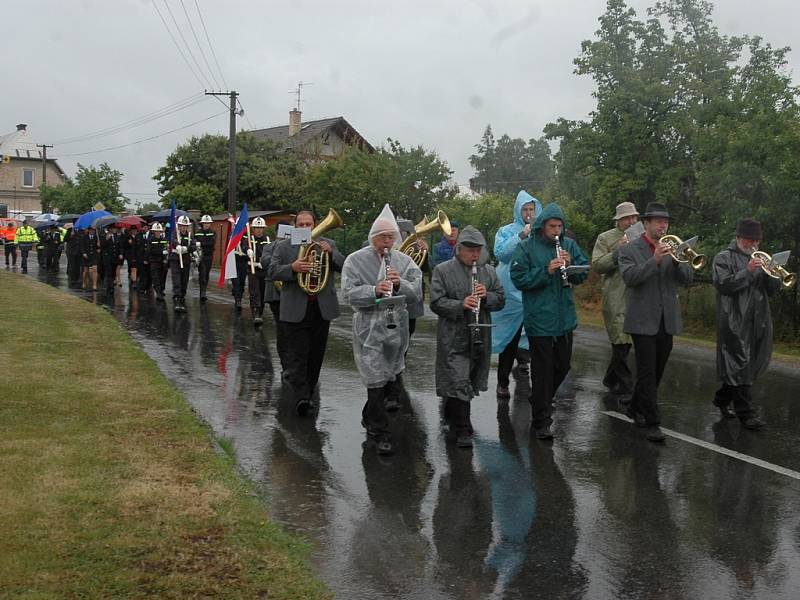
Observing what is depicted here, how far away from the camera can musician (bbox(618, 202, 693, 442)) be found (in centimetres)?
766

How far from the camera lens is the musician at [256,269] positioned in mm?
16031

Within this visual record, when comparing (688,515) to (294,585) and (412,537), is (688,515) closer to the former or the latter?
(412,537)

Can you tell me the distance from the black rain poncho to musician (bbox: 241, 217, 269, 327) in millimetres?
8799

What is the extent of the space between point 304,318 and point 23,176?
3945 inches

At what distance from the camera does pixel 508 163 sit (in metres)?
101

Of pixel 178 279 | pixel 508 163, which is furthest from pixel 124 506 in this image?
pixel 508 163

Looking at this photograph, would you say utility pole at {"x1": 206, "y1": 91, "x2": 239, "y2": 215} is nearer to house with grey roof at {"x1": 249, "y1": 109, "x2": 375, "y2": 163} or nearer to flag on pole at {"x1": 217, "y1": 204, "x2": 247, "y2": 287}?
house with grey roof at {"x1": 249, "y1": 109, "x2": 375, "y2": 163}

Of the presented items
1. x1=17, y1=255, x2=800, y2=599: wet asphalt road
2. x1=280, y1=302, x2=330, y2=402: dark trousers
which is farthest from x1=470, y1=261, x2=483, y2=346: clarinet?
x1=280, y1=302, x2=330, y2=402: dark trousers

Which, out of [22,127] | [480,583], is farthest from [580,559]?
[22,127]

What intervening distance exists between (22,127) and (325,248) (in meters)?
109

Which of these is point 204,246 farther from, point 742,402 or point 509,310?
point 742,402

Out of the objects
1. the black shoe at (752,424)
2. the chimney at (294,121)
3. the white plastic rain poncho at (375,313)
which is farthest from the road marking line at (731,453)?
the chimney at (294,121)

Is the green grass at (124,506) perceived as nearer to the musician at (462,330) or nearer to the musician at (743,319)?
the musician at (462,330)

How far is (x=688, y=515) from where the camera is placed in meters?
5.61
